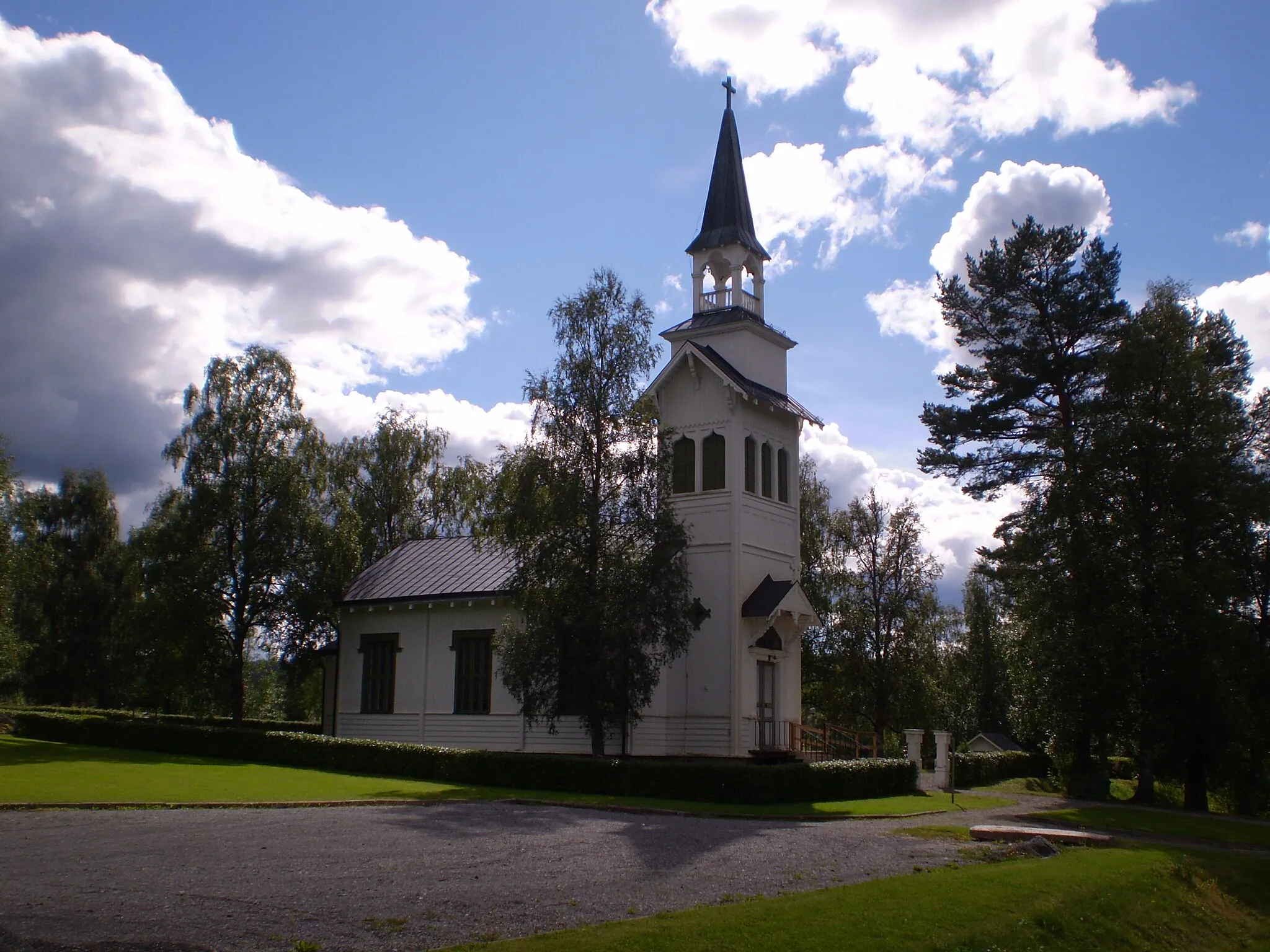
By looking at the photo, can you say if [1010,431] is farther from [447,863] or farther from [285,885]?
[285,885]

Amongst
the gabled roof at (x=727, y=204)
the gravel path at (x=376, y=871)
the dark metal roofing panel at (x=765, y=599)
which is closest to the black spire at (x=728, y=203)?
the gabled roof at (x=727, y=204)

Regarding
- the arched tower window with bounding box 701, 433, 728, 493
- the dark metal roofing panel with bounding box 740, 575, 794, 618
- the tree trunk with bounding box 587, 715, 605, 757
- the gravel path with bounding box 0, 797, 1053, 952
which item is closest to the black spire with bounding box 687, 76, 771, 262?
the arched tower window with bounding box 701, 433, 728, 493

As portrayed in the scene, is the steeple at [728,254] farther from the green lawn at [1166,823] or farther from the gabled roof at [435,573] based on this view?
the green lawn at [1166,823]

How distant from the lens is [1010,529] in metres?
32.9

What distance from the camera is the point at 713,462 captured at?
30.0 meters

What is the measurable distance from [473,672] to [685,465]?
28.4 ft

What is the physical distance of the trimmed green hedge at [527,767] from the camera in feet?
72.7

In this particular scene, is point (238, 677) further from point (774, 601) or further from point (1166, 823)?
point (1166, 823)

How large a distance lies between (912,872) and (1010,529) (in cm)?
2138

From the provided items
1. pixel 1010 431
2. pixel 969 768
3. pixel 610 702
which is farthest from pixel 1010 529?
pixel 610 702

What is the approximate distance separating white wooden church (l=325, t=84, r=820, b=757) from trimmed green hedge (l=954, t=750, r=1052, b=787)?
5920 millimetres

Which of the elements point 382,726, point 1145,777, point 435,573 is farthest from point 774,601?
point 382,726

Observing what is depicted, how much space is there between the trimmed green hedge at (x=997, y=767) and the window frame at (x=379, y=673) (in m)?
17.0

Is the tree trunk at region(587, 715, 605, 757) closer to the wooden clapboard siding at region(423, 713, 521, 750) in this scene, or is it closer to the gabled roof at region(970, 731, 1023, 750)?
the wooden clapboard siding at region(423, 713, 521, 750)
